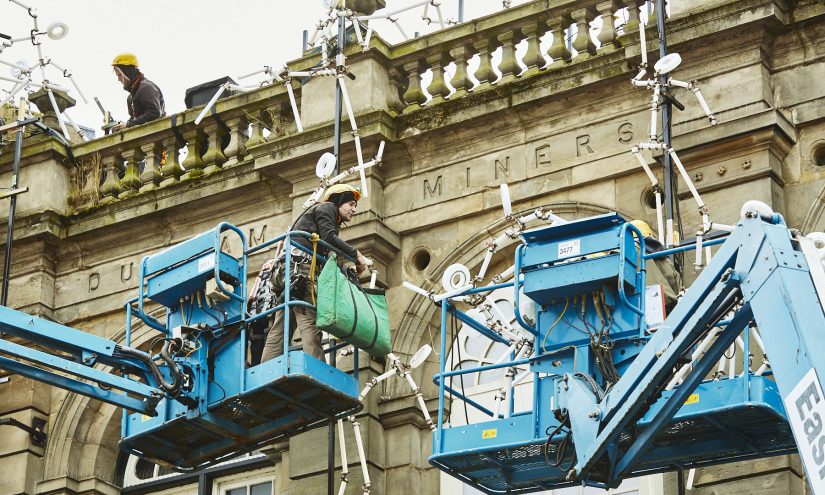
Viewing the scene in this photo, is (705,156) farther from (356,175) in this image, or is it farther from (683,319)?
(683,319)

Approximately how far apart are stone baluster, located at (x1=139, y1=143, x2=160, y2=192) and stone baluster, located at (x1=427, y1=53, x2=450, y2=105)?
3.84 metres

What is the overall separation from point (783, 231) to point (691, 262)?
18.6 ft

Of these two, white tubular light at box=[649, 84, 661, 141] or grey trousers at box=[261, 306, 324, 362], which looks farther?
white tubular light at box=[649, 84, 661, 141]

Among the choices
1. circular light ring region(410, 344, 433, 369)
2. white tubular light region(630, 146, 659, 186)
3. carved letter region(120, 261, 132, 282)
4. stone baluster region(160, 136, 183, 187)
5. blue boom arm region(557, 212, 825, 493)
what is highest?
stone baluster region(160, 136, 183, 187)

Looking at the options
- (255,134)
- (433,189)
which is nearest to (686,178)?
(433,189)

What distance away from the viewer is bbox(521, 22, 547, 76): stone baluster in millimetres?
20891

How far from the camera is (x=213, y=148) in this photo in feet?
75.9

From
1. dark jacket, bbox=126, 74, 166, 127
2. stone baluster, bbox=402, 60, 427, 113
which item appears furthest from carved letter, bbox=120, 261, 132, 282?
stone baluster, bbox=402, 60, 427, 113

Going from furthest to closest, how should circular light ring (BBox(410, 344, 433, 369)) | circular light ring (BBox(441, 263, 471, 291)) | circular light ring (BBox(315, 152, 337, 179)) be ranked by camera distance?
circular light ring (BBox(315, 152, 337, 179)) → circular light ring (BBox(410, 344, 433, 369)) → circular light ring (BBox(441, 263, 471, 291))

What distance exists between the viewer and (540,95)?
20.4 meters

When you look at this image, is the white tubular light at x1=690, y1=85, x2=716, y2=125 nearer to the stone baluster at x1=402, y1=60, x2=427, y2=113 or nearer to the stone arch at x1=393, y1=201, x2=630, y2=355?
the stone arch at x1=393, y1=201, x2=630, y2=355

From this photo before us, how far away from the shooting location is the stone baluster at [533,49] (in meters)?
20.9

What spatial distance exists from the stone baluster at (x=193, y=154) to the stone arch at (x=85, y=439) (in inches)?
75.0

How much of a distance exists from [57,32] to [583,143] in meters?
7.70
